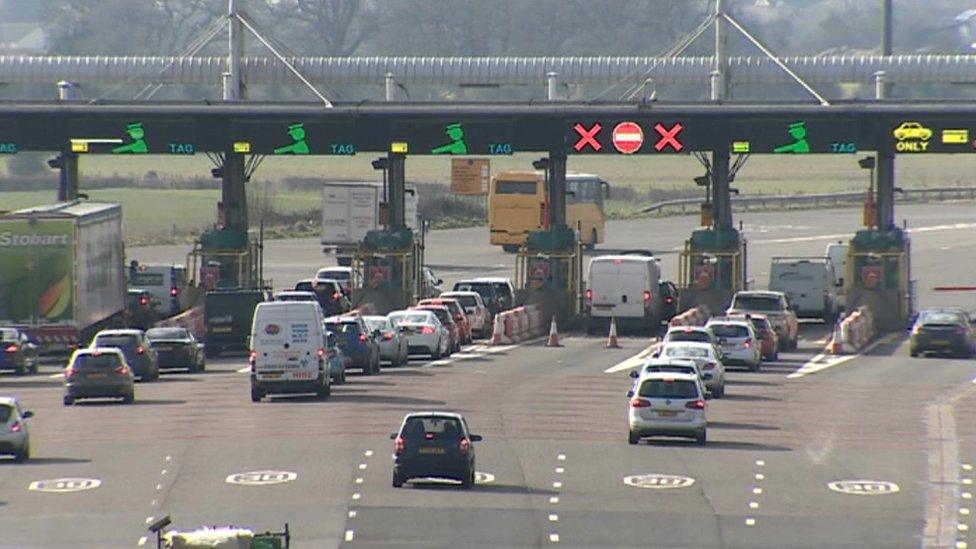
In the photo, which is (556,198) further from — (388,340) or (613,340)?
(388,340)

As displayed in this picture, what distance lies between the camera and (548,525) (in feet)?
109

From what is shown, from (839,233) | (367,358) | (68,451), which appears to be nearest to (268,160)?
(839,233)

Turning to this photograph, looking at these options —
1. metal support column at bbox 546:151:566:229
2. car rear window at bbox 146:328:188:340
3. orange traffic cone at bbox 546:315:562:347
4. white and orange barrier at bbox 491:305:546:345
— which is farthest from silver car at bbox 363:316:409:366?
metal support column at bbox 546:151:566:229

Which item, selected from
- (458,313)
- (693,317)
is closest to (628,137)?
(693,317)

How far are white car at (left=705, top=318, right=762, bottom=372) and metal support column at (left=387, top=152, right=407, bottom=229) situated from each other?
59.0ft

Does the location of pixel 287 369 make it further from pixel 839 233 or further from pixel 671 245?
pixel 839 233

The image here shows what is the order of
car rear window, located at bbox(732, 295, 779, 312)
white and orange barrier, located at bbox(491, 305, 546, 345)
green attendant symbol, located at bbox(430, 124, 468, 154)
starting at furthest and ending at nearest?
green attendant symbol, located at bbox(430, 124, 468, 154) → white and orange barrier, located at bbox(491, 305, 546, 345) → car rear window, located at bbox(732, 295, 779, 312)

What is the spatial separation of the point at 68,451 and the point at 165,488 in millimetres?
5410

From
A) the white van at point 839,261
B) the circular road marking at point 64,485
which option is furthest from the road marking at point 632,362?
the circular road marking at point 64,485

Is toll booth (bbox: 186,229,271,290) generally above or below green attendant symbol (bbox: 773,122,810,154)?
below

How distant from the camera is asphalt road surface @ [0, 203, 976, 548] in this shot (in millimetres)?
33031

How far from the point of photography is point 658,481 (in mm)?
37750

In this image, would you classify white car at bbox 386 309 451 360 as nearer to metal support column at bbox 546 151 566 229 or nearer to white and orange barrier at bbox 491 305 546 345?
white and orange barrier at bbox 491 305 546 345

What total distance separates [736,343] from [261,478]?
23.0m
